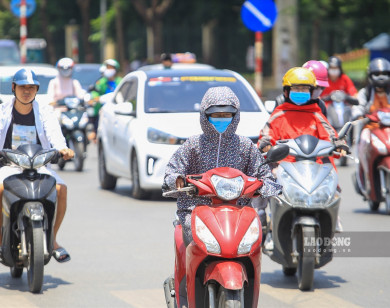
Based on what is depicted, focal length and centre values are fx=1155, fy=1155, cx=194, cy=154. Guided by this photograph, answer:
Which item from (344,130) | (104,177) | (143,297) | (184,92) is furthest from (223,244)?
(104,177)

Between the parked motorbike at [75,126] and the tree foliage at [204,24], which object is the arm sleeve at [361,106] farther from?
the tree foliage at [204,24]

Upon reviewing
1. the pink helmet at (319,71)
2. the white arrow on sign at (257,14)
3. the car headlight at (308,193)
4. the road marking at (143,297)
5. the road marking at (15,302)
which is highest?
the white arrow on sign at (257,14)

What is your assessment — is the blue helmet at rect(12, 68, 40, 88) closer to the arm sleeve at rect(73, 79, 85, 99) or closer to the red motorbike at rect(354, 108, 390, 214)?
the red motorbike at rect(354, 108, 390, 214)

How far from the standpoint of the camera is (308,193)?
27.8 ft

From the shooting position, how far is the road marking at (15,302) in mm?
7895

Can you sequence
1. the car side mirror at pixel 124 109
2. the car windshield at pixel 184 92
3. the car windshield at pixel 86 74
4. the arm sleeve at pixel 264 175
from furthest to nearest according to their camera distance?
the car windshield at pixel 86 74
the car windshield at pixel 184 92
the car side mirror at pixel 124 109
the arm sleeve at pixel 264 175

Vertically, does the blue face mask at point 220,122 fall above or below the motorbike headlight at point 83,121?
above

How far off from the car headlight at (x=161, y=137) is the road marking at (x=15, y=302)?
6086 millimetres

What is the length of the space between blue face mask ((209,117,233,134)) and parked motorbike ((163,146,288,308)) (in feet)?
1.15

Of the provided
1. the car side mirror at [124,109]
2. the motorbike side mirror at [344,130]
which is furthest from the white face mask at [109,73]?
the motorbike side mirror at [344,130]

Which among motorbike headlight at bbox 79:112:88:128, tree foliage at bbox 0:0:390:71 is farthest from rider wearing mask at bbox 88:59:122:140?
tree foliage at bbox 0:0:390:71

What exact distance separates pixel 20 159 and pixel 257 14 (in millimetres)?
15487

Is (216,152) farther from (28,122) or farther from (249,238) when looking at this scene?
(28,122)

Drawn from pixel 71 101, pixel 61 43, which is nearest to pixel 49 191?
pixel 71 101
